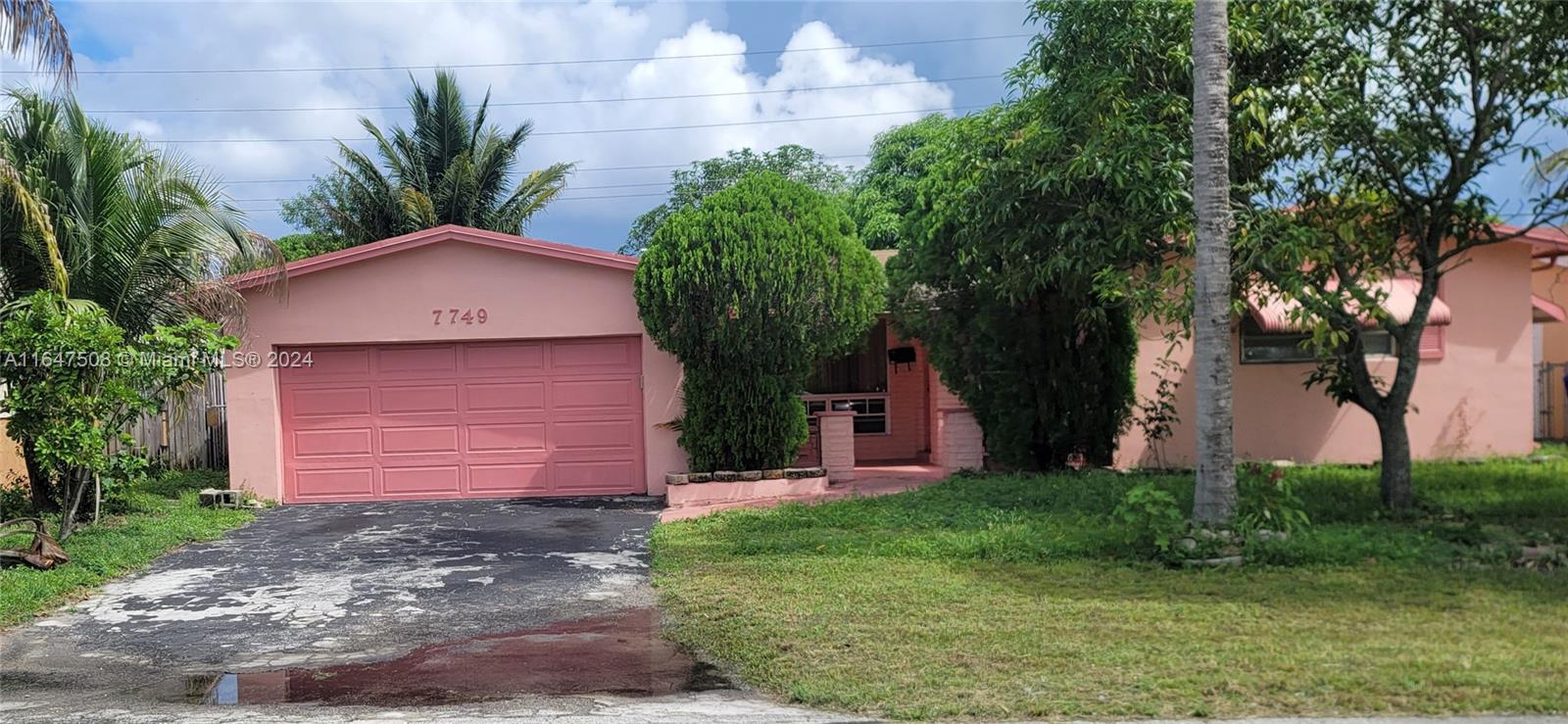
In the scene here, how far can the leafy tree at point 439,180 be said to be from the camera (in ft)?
78.3

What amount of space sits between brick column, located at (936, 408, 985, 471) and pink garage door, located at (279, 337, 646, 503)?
397 centimetres

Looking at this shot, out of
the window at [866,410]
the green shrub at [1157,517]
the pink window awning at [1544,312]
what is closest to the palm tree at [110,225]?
the window at [866,410]

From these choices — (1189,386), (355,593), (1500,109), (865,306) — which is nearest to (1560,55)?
(1500,109)

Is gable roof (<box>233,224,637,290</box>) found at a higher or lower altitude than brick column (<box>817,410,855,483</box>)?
higher

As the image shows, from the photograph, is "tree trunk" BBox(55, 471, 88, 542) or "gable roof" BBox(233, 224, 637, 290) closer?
"tree trunk" BBox(55, 471, 88, 542)

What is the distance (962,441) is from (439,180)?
15.8 m

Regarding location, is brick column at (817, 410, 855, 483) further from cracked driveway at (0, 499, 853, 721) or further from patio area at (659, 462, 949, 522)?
cracked driveway at (0, 499, 853, 721)

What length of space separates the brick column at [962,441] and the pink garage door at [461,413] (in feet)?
13.0

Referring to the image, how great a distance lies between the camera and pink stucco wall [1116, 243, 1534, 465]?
45.9 ft

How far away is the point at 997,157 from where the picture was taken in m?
11.0

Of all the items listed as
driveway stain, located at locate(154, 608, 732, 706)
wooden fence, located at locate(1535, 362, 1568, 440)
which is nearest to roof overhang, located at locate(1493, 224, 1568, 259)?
wooden fence, located at locate(1535, 362, 1568, 440)

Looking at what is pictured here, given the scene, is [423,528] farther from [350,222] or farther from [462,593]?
[350,222]

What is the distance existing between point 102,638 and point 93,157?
20.3 ft

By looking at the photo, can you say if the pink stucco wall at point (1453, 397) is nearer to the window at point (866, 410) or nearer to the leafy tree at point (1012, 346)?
the leafy tree at point (1012, 346)
